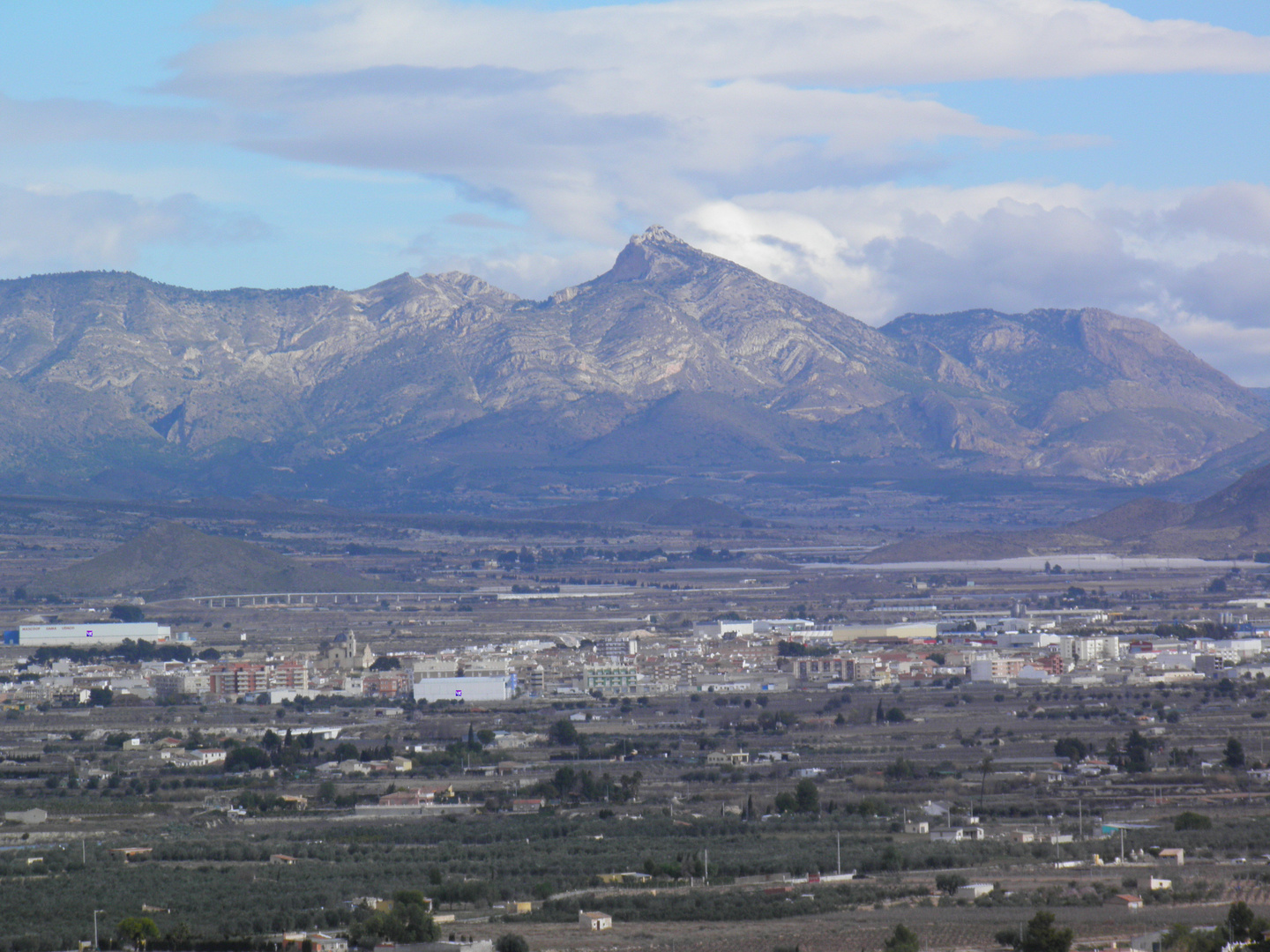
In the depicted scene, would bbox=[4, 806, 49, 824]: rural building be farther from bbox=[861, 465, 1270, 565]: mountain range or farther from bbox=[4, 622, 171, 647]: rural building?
bbox=[861, 465, 1270, 565]: mountain range

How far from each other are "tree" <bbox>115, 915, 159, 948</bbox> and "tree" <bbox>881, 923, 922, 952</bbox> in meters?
11.9

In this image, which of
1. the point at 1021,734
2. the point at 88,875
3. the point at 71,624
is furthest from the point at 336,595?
the point at 88,875

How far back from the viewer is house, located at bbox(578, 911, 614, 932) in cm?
3528

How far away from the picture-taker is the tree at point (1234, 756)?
55.4 meters

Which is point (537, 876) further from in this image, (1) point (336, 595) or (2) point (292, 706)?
(1) point (336, 595)

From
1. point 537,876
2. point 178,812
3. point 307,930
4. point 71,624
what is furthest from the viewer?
point 71,624

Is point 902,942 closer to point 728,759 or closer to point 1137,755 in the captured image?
point 1137,755

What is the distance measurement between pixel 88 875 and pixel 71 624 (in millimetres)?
78134

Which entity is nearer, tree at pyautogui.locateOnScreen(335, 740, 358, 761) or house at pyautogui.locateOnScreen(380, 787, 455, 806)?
house at pyautogui.locateOnScreen(380, 787, 455, 806)

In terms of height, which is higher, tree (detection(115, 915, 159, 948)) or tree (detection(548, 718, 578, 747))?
tree (detection(548, 718, 578, 747))

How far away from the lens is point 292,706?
82688 millimetres

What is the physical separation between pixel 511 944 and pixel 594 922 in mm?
3122

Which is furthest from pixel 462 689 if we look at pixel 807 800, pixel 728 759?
pixel 807 800

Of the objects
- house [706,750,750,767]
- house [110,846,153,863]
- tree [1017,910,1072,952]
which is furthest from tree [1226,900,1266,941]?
house [706,750,750,767]
